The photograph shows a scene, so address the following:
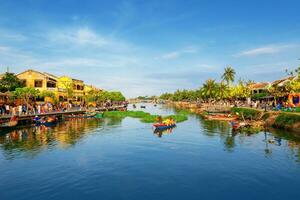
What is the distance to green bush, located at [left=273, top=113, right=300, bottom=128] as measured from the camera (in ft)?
165

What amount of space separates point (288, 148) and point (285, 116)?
1820 centimetres

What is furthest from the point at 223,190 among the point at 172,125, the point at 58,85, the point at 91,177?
the point at 58,85

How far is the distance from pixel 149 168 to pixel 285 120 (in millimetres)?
34740

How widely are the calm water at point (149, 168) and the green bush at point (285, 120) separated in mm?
4750

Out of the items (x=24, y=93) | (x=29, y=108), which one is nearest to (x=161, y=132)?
(x=24, y=93)

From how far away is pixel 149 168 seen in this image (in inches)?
1132

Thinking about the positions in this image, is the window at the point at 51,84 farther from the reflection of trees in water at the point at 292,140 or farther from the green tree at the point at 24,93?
the reflection of trees in water at the point at 292,140

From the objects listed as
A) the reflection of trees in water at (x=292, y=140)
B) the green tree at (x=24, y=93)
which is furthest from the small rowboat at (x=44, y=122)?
the reflection of trees in water at (x=292, y=140)

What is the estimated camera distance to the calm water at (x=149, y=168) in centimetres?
2209

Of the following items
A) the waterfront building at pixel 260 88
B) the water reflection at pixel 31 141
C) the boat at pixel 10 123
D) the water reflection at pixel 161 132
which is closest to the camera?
the water reflection at pixel 31 141

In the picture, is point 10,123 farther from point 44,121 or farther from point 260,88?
point 260,88

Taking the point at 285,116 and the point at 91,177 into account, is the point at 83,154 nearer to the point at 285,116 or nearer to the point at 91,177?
the point at 91,177

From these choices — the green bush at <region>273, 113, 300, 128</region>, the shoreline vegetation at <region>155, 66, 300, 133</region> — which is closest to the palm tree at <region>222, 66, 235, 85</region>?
the shoreline vegetation at <region>155, 66, 300, 133</region>

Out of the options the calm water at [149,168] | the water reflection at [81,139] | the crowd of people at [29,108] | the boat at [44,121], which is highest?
the crowd of people at [29,108]
